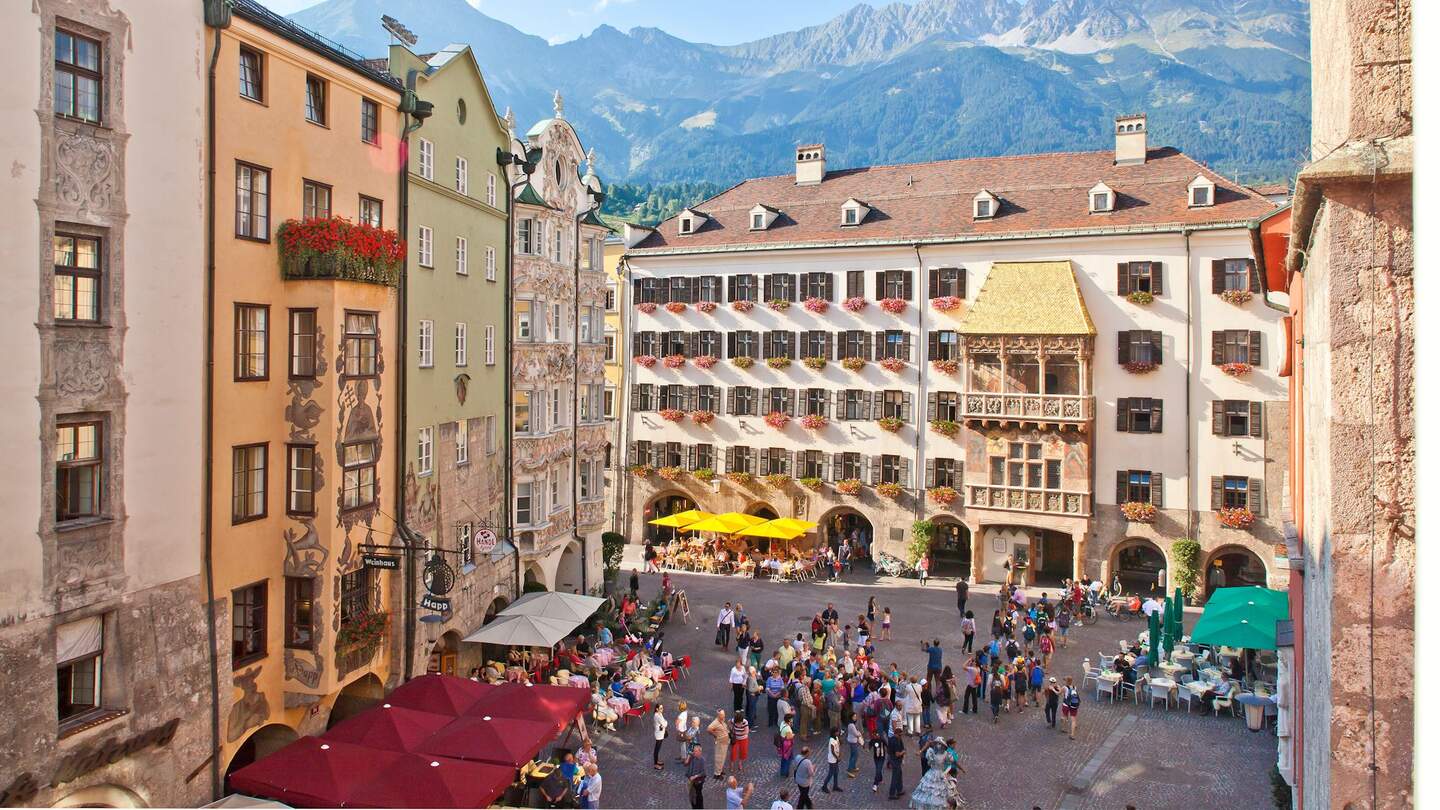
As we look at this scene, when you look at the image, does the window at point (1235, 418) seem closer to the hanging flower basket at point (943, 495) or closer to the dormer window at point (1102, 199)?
the dormer window at point (1102, 199)

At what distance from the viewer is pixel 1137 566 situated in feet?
154

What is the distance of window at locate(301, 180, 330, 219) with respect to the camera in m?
21.1

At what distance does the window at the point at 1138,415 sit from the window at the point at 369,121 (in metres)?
31.8

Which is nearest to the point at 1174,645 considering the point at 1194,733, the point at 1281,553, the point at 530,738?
the point at 1194,733

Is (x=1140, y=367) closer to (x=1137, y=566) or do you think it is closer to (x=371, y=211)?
(x=1137, y=566)

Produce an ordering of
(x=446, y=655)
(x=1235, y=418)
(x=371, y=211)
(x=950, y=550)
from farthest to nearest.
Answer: (x=950, y=550) < (x=1235, y=418) < (x=446, y=655) < (x=371, y=211)

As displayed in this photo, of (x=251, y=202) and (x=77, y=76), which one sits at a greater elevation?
(x=77, y=76)

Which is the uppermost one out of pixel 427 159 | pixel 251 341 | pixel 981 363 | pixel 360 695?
pixel 427 159

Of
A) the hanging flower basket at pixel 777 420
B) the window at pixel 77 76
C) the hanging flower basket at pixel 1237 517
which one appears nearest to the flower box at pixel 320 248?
the window at pixel 77 76

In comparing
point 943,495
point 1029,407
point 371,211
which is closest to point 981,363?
point 1029,407

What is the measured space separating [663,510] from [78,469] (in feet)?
129

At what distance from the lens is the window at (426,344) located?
26.1 m

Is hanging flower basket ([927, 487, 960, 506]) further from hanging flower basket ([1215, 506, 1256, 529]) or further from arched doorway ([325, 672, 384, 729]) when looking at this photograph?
arched doorway ([325, 672, 384, 729])

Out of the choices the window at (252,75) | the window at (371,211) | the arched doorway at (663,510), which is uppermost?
the window at (252,75)
